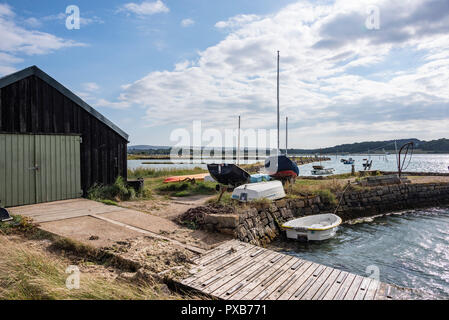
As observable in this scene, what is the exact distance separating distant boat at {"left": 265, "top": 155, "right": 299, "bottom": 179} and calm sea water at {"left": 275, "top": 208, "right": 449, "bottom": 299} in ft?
14.7

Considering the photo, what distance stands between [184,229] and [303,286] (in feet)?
12.2

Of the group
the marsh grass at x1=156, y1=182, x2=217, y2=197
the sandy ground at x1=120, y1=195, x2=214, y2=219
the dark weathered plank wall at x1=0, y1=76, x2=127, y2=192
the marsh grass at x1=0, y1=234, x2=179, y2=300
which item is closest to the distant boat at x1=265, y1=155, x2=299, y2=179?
the marsh grass at x1=156, y1=182, x2=217, y2=197

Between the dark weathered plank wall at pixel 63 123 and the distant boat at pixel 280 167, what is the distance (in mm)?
8262

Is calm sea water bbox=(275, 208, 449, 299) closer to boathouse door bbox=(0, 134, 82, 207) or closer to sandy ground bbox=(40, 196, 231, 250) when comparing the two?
sandy ground bbox=(40, 196, 231, 250)

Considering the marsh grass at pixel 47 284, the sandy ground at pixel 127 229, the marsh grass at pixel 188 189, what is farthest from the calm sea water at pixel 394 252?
the marsh grass at pixel 47 284

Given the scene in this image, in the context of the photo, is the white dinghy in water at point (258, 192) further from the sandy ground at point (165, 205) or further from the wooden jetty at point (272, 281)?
the wooden jetty at point (272, 281)

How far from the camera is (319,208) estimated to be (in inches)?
549

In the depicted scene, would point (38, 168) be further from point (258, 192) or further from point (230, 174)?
point (230, 174)

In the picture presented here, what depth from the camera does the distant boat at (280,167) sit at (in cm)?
1662

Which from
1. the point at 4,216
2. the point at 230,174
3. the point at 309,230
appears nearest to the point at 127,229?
the point at 4,216

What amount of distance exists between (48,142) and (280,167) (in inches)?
448
